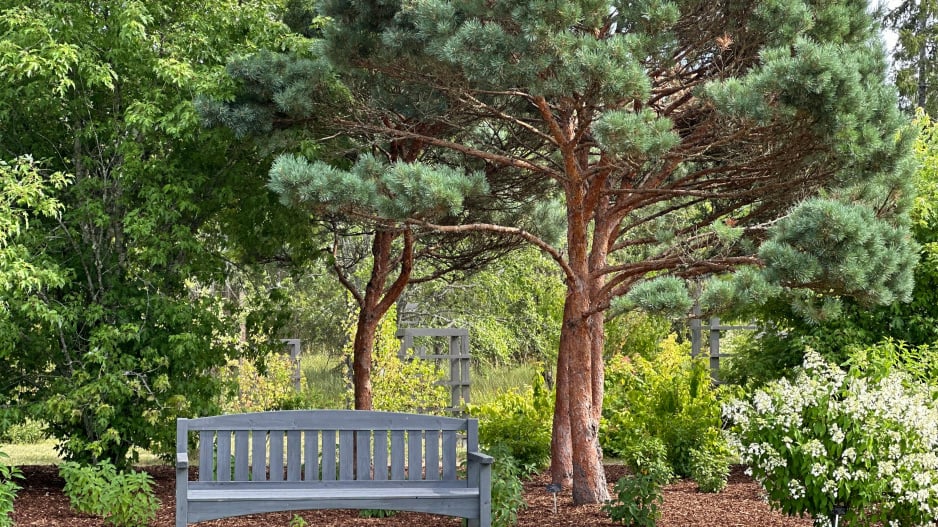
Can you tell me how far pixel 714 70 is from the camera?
20.9 ft

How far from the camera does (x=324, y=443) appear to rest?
5.55m

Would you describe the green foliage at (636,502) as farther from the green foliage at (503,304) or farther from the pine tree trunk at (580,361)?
the green foliage at (503,304)

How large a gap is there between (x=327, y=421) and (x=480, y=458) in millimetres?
934

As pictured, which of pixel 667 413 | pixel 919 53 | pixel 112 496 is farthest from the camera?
pixel 919 53

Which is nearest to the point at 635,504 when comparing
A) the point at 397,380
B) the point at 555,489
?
the point at 555,489

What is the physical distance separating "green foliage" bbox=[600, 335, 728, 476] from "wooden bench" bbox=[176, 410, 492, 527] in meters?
2.53

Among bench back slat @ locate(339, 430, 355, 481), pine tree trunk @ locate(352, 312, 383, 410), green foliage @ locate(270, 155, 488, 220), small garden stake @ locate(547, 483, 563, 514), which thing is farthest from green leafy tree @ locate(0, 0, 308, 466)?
small garden stake @ locate(547, 483, 563, 514)

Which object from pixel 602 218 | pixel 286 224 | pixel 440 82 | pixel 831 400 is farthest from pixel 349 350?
pixel 831 400

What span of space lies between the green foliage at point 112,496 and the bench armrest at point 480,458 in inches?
78.3

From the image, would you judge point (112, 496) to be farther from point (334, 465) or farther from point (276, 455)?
point (334, 465)

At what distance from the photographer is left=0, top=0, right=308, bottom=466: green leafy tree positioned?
6648mm

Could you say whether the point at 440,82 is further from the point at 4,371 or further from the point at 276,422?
the point at 4,371

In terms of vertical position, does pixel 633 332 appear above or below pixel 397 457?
above

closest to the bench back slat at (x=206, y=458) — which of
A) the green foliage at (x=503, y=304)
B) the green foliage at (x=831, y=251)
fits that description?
the green foliage at (x=831, y=251)
